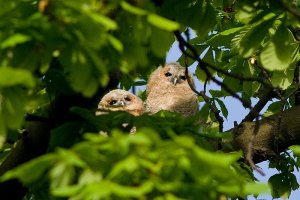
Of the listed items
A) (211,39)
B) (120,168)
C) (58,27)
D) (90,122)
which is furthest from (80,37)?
(211,39)

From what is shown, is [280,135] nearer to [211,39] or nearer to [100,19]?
[211,39]

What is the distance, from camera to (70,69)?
2.92 meters

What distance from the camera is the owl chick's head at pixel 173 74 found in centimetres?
1110

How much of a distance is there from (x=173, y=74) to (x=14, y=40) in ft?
28.1

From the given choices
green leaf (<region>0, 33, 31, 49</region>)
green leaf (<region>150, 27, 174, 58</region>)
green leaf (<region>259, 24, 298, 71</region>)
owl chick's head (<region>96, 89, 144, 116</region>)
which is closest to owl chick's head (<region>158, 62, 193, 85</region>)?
owl chick's head (<region>96, 89, 144, 116</region>)

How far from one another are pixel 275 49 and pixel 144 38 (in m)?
0.97

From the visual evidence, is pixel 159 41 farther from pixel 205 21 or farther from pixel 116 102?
pixel 116 102

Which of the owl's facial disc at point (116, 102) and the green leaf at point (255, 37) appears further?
the owl's facial disc at point (116, 102)

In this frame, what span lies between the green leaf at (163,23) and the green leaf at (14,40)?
0.42m

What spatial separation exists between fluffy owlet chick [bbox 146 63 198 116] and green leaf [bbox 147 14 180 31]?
23.0 feet

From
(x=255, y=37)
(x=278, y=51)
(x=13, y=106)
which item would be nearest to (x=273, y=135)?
(x=255, y=37)

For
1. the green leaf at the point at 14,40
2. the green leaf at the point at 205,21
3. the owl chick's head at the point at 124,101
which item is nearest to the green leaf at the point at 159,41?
the green leaf at the point at 14,40

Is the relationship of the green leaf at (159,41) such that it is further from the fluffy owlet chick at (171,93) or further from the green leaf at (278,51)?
the fluffy owlet chick at (171,93)

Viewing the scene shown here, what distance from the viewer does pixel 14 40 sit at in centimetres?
270
